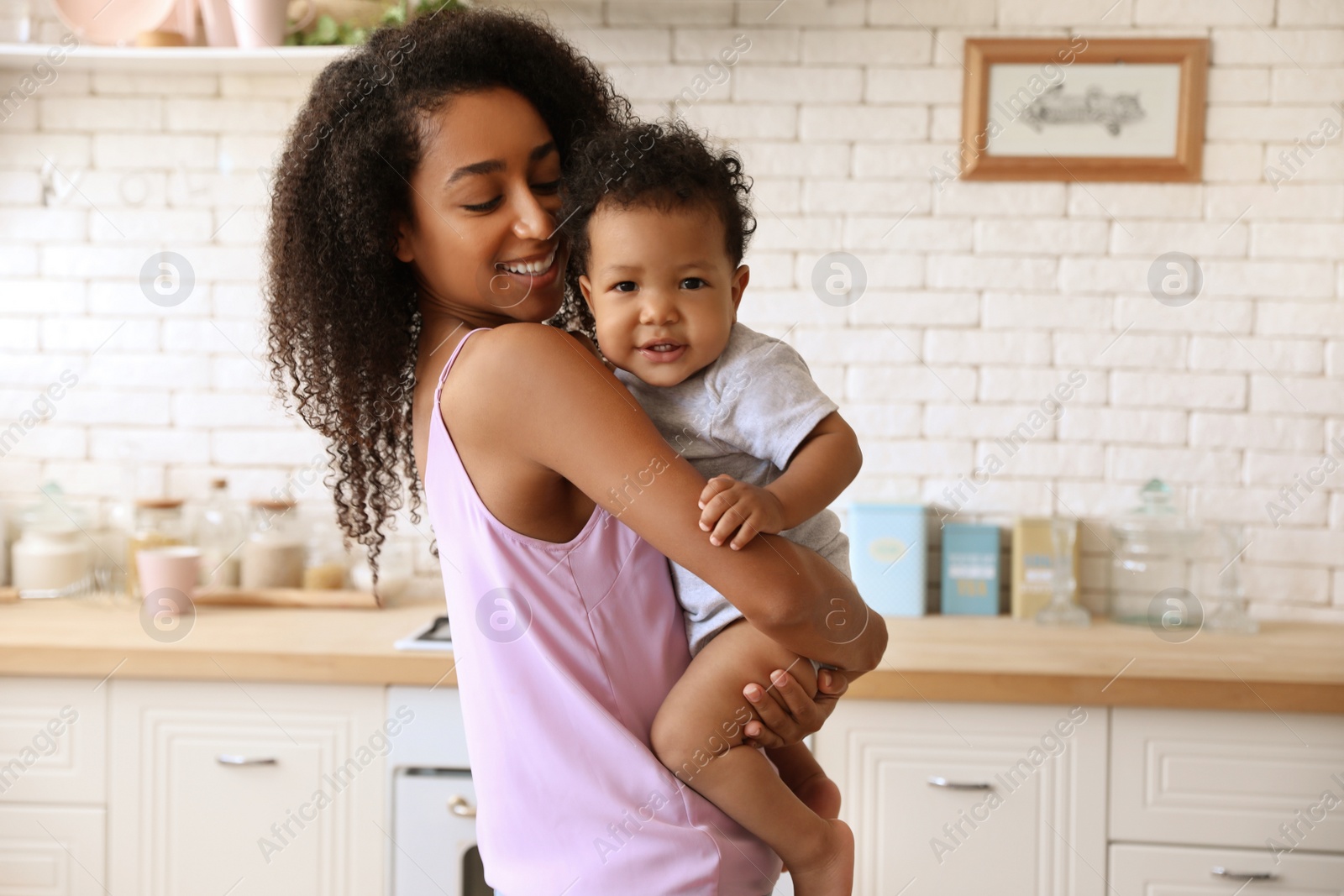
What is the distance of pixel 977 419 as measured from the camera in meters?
2.71

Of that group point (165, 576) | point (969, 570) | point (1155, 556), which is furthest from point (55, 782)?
point (1155, 556)

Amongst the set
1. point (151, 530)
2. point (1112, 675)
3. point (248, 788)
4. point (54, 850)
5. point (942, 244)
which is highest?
point (942, 244)

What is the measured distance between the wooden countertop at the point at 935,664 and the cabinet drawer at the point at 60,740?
55 mm

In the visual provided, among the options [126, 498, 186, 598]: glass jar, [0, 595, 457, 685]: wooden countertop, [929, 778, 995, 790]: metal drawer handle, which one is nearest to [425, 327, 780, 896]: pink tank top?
[0, 595, 457, 685]: wooden countertop

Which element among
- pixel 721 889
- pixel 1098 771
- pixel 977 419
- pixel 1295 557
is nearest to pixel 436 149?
pixel 721 889

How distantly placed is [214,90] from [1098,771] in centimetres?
257

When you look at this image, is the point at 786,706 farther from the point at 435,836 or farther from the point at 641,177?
the point at 435,836

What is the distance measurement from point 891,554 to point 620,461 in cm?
180

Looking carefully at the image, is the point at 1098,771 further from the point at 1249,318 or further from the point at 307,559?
the point at 307,559

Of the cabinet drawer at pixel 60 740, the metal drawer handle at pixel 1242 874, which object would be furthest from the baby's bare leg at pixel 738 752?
the cabinet drawer at pixel 60 740

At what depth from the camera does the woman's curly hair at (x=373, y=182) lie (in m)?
1.08

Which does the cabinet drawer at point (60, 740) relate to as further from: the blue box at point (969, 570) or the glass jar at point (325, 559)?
the blue box at point (969, 570)

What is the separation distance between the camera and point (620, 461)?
35.6 inches

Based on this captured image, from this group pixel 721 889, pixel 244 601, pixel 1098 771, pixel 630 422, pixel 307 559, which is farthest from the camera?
pixel 307 559
